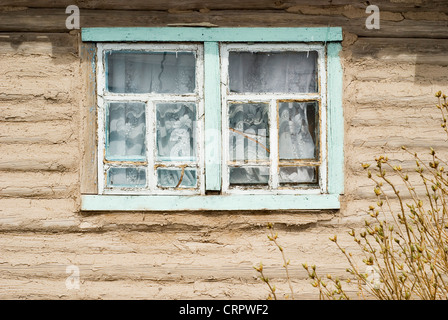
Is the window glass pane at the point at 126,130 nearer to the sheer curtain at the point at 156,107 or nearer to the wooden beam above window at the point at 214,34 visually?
the sheer curtain at the point at 156,107

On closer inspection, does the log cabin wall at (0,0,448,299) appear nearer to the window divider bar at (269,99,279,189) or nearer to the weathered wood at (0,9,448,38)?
the weathered wood at (0,9,448,38)

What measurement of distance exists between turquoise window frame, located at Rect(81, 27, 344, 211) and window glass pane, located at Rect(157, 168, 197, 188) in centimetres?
13

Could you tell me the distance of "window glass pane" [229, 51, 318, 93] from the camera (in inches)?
140

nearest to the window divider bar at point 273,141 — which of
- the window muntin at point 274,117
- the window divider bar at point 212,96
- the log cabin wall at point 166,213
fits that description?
the window muntin at point 274,117

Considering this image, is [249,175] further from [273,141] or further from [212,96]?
[212,96]

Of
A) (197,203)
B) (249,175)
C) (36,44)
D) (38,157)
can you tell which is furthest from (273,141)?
(36,44)

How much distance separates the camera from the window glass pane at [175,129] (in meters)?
3.53

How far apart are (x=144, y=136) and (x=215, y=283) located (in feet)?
3.99

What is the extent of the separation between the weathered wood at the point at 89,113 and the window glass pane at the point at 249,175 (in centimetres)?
102

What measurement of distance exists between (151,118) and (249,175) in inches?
33.7

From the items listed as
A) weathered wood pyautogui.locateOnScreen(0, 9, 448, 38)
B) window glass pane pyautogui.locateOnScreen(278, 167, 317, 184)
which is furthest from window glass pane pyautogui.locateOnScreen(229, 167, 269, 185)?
weathered wood pyautogui.locateOnScreen(0, 9, 448, 38)

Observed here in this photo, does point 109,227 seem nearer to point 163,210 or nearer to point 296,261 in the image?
point 163,210

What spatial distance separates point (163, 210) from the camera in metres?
3.38

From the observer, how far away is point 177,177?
11.5 ft
